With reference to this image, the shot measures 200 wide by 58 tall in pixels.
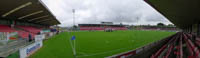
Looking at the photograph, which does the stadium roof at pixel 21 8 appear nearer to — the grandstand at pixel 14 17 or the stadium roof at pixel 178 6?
the grandstand at pixel 14 17

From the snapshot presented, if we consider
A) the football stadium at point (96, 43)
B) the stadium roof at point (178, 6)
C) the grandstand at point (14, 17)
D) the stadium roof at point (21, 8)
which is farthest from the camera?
the stadium roof at point (21, 8)

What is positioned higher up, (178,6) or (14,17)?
(14,17)

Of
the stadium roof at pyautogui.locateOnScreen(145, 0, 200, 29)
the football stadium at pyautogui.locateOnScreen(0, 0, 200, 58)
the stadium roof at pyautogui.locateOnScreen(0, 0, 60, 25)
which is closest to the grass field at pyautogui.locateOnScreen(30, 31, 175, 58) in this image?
the football stadium at pyautogui.locateOnScreen(0, 0, 200, 58)

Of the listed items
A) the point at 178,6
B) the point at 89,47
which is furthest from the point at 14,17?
the point at 178,6

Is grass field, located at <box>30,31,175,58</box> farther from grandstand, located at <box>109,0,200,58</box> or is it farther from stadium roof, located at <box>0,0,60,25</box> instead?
stadium roof, located at <box>0,0,60,25</box>

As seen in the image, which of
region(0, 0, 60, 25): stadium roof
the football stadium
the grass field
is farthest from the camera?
region(0, 0, 60, 25): stadium roof

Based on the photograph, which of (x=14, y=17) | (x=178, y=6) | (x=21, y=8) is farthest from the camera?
(x=14, y=17)

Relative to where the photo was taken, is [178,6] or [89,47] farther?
[89,47]

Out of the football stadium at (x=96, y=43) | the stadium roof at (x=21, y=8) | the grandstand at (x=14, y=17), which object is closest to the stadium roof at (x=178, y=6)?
the football stadium at (x=96, y=43)

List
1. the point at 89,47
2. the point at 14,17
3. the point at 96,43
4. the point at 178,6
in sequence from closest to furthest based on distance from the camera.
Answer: the point at 178,6
the point at 89,47
the point at 96,43
the point at 14,17

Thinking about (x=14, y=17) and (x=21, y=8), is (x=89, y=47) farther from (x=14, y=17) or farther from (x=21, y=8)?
(x=14, y=17)

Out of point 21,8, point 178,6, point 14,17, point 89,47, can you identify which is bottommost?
point 89,47

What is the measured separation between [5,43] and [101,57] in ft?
32.5

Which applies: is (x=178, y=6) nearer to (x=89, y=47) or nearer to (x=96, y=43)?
(x=89, y=47)
